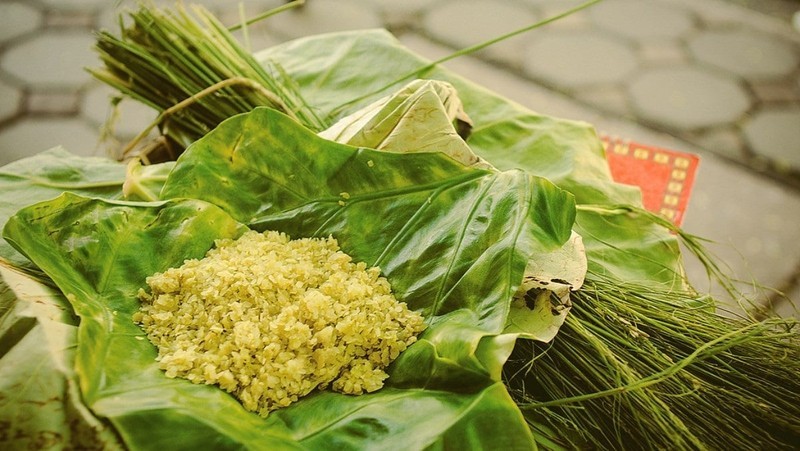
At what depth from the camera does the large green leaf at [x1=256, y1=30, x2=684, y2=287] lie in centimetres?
113

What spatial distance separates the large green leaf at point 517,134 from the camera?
113 centimetres

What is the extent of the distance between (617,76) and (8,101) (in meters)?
1.91

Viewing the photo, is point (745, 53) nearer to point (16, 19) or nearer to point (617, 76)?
point (617, 76)

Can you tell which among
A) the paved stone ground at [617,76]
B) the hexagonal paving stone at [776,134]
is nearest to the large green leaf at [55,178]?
the paved stone ground at [617,76]

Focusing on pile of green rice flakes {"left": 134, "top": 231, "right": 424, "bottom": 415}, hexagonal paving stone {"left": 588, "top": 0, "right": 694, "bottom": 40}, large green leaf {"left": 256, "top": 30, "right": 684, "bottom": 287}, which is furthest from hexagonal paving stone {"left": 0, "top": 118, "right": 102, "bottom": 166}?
hexagonal paving stone {"left": 588, "top": 0, "right": 694, "bottom": 40}

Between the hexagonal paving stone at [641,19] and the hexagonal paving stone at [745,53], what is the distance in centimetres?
10

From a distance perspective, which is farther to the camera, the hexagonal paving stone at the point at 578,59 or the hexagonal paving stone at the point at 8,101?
the hexagonal paving stone at the point at 578,59

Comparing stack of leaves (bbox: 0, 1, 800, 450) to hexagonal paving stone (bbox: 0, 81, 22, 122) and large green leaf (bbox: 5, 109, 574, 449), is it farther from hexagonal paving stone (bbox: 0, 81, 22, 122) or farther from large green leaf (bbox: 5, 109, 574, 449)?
hexagonal paving stone (bbox: 0, 81, 22, 122)

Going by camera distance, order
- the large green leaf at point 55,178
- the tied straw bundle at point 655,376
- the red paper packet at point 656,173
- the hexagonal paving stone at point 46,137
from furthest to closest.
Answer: the hexagonal paving stone at point 46,137 → the red paper packet at point 656,173 → the large green leaf at point 55,178 → the tied straw bundle at point 655,376

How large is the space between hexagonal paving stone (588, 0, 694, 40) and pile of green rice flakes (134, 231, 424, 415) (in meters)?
Answer: 1.97

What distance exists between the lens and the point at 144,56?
1.17 metres

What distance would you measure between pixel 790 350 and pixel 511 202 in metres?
0.37

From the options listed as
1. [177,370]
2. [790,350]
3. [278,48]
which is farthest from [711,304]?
[278,48]

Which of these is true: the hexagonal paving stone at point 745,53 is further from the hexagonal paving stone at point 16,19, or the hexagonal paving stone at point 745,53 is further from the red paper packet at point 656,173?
the hexagonal paving stone at point 16,19
